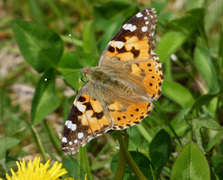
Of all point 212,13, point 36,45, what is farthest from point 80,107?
point 212,13

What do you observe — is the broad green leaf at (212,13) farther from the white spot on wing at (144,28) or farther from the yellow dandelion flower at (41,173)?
the yellow dandelion flower at (41,173)

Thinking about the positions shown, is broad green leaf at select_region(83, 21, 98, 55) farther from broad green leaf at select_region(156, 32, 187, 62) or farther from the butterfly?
the butterfly

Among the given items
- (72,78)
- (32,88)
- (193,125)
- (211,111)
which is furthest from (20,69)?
(193,125)

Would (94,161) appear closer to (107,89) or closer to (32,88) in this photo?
(107,89)

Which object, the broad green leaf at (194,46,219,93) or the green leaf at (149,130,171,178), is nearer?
the green leaf at (149,130,171,178)

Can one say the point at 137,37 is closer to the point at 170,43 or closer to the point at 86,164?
the point at 170,43

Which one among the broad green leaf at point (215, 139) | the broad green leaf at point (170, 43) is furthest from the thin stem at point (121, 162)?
the broad green leaf at point (170, 43)

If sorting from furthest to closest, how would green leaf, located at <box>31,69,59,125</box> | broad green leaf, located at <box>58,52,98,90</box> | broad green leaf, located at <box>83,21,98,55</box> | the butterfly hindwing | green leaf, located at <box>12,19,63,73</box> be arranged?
broad green leaf, located at <box>83,21,98,55</box>
green leaf, located at <box>12,19,63,73</box>
green leaf, located at <box>31,69,59,125</box>
broad green leaf, located at <box>58,52,98,90</box>
the butterfly hindwing

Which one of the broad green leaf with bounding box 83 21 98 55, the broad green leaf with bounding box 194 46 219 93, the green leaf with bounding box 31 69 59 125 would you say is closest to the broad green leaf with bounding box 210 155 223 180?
the broad green leaf with bounding box 194 46 219 93
